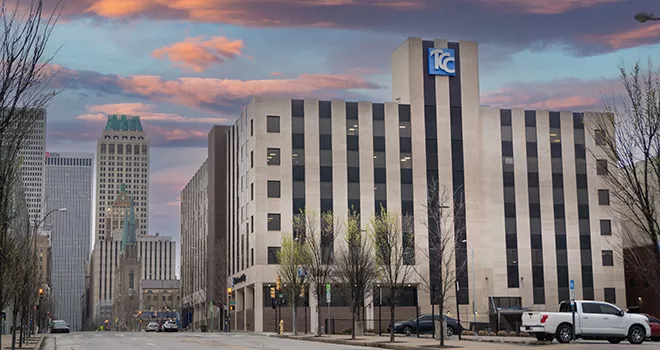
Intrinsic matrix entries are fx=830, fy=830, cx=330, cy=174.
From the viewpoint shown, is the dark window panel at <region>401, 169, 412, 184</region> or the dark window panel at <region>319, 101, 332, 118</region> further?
the dark window panel at <region>401, 169, 412, 184</region>

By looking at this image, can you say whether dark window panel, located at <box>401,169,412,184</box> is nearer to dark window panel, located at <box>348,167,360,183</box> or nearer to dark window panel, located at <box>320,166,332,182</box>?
dark window panel, located at <box>348,167,360,183</box>

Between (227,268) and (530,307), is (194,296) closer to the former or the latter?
(227,268)

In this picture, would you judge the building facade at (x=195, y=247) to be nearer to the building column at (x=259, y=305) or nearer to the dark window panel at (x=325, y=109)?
the building column at (x=259, y=305)

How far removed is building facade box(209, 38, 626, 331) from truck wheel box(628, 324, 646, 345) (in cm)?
4914

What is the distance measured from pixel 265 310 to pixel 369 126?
23102mm

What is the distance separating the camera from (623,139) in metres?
27.6

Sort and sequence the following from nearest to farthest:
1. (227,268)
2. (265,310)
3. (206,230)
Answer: (265,310)
(227,268)
(206,230)

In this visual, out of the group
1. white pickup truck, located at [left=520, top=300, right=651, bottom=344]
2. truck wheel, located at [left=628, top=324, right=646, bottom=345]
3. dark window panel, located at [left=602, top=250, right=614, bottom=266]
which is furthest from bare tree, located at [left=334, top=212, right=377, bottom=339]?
dark window panel, located at [left=602, top=250, right=614, bottom=266]

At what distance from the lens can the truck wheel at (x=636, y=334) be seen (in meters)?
39.9

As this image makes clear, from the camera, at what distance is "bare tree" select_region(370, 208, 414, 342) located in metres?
60.6

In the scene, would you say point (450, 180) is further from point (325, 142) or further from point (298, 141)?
point (298, 141)

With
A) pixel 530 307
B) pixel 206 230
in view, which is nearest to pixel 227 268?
pixel 206 230

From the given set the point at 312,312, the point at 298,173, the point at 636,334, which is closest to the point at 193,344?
the point at 636,334

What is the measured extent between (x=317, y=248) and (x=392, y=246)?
8172mm
